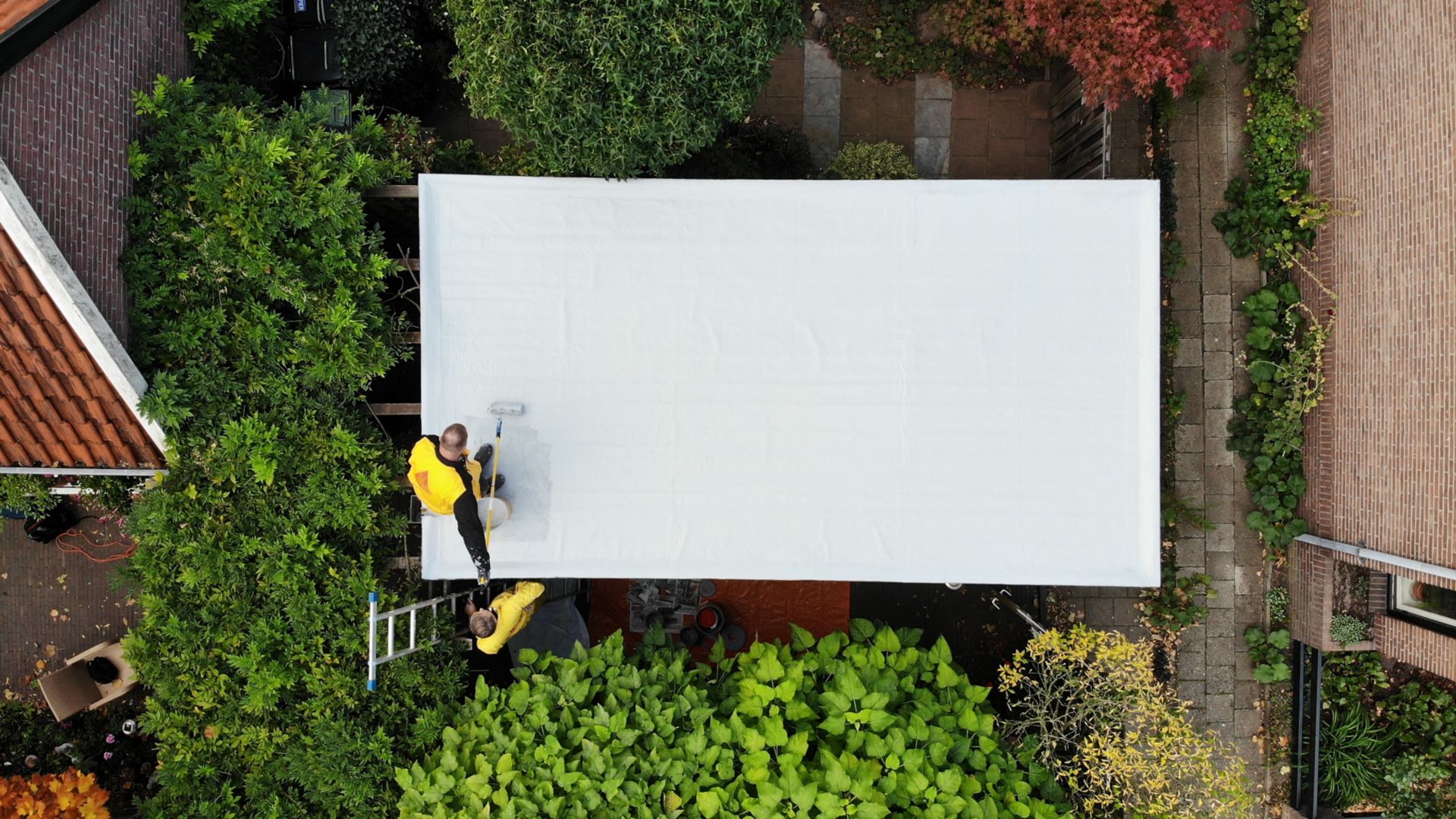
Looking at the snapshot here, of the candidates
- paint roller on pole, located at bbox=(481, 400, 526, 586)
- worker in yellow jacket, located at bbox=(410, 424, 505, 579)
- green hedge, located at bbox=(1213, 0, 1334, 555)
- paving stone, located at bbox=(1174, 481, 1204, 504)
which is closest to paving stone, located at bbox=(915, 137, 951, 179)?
green hedge, located at bbox=(1213, 0, 1334, 555)

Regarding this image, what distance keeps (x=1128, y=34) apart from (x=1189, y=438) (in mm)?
4670

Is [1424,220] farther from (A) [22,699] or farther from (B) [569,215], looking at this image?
(A) [22,699]

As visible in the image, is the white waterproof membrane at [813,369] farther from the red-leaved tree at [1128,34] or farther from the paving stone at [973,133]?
the paving stone at [973,133]

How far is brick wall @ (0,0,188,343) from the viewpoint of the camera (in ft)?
19.5

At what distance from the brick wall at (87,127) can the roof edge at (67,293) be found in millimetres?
224

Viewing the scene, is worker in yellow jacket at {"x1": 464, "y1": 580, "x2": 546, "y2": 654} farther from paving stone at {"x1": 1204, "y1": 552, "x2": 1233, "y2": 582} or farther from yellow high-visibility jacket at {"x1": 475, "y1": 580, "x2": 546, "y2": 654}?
paving stone at {"x1": 1204, "y1": 552, "x2": 1233, "y2": 582}

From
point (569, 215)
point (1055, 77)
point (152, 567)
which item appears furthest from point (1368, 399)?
point (152, 567)

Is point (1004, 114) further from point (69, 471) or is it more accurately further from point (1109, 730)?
point (69, 471)

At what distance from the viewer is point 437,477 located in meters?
5.95

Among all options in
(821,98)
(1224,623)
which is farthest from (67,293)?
(1224,623)

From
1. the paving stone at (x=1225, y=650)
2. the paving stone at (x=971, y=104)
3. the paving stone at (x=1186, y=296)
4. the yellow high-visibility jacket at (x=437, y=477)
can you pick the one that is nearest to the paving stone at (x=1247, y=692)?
the paving stone at (x=1225, y=650)

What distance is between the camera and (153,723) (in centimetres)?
687

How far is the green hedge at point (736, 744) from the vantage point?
6.05m

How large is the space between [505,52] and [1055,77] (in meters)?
6.57
